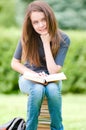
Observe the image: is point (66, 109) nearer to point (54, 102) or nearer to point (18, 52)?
point (18, 52)

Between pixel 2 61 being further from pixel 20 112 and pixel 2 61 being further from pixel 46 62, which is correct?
pixel 46 62

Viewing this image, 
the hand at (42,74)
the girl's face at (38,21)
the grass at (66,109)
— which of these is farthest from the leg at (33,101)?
the grass at (66,109)

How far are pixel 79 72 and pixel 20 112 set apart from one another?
2.68 metres

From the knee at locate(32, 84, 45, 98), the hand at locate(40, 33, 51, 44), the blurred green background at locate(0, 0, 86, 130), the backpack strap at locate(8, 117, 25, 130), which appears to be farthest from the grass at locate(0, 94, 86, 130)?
the knee at locate(32, 84, 45, 98)

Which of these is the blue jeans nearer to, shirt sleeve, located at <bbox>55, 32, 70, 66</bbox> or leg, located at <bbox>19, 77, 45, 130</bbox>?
leg, located at <bbox>19, 77, 45, 130</bbox>

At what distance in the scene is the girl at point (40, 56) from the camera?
5383mm

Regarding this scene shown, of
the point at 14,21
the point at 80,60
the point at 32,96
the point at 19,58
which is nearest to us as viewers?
the point at 32,96

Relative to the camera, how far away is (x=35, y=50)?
223 inches

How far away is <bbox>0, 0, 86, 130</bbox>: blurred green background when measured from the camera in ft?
28.5

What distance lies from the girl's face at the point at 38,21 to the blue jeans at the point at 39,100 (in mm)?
480

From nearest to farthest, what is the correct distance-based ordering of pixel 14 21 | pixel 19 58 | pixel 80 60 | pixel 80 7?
1. pixel 19 58
2. pixel 80 60
3. pixel 80 7
4. pixel 14 21

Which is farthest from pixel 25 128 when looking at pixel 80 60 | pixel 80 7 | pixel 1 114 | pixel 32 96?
pixel 80 7

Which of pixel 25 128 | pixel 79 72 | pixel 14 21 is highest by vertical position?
pixel 14 21

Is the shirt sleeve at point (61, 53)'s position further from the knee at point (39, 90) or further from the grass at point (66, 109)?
the grass at point (66, 109)
